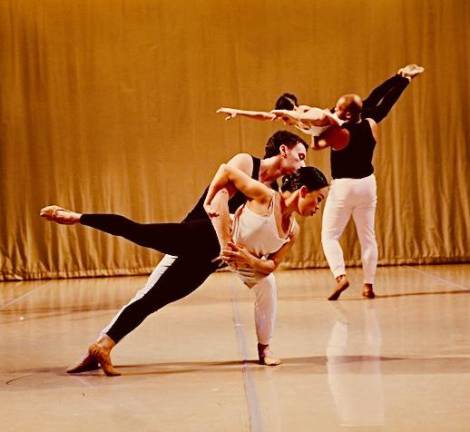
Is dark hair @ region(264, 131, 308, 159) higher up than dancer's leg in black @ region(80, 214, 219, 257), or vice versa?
dark hair @ region(264, 131, 308, 159)

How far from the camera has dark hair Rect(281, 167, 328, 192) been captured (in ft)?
12.9

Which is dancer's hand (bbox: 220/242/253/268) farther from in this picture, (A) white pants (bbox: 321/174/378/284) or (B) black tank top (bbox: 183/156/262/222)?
(A) white pants (bbox: 321/174/378/284)

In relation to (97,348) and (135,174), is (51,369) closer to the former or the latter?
(97,348)

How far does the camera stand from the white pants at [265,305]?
13.5 feet

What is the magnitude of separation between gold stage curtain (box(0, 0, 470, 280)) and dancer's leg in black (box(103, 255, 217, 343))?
5.60 meters

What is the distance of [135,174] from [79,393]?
6.19m

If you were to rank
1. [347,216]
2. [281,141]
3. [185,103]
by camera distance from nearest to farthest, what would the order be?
[281,141] < [347,216] < [185,103]

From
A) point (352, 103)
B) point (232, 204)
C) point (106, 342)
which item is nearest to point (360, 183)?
point (352, 103)

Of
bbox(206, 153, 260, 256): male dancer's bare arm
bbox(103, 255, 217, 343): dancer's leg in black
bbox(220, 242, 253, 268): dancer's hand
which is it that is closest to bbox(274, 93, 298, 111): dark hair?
bbox(206, 153, 260, 256): male dancer's bare arm

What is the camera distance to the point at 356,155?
6527mm

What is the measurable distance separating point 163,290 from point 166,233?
0.83 ft

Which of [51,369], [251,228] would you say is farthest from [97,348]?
[251,228]

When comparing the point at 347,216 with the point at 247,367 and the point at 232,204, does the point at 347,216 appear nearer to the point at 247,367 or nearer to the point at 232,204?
the point at 232,204

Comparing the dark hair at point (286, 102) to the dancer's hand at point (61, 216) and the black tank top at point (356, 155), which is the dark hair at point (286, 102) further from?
the dancer's hand at point (61, 216)
